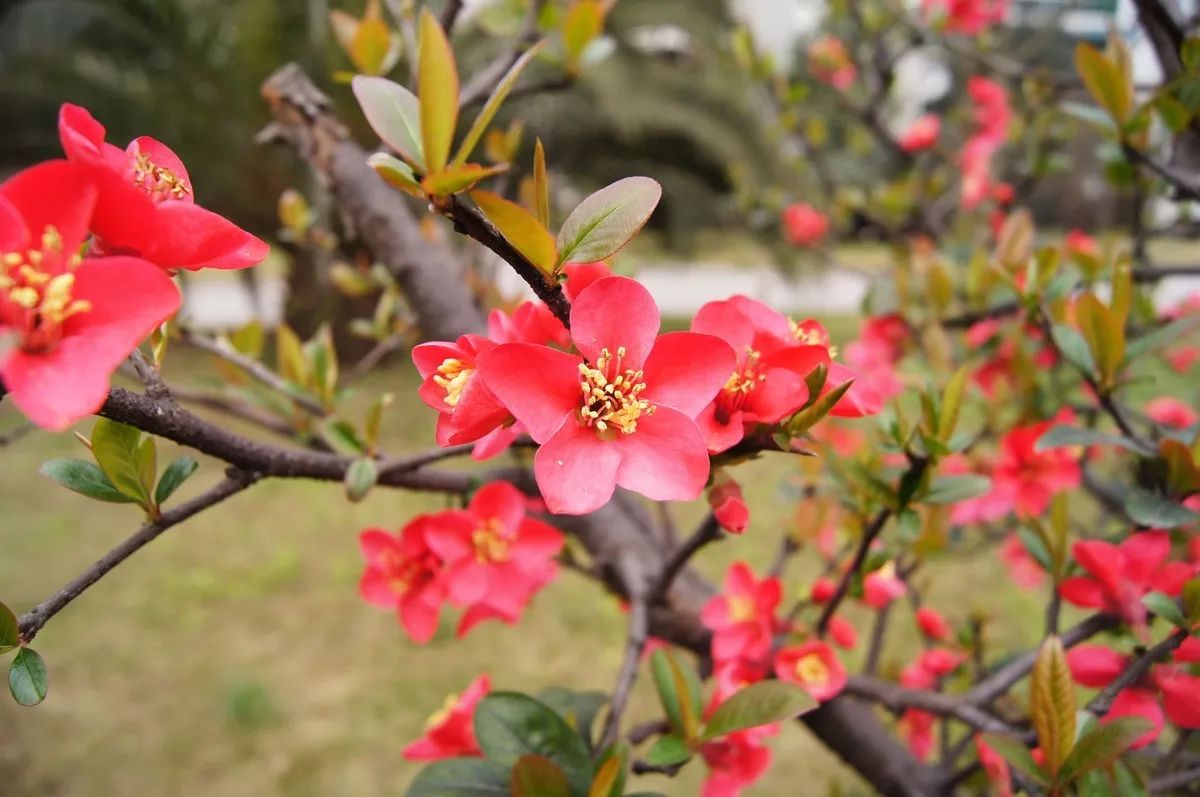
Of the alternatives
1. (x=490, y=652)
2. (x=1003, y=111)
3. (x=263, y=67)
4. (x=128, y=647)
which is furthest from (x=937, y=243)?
(x=263, y=67)

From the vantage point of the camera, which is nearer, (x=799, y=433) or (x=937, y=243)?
(x=799, y=433)

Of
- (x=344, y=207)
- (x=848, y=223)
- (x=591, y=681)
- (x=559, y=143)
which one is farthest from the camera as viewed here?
(x=559, y=143)

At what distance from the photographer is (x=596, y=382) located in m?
0.35

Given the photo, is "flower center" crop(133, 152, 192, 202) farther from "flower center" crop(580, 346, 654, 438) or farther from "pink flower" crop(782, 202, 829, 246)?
"pink flower" crop(782, 202, 829, 246)

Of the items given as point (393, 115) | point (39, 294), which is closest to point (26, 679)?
point (39, 294)

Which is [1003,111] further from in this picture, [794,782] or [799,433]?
[799,433]

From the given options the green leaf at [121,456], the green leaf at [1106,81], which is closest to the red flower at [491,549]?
the green leaf at [121,456]

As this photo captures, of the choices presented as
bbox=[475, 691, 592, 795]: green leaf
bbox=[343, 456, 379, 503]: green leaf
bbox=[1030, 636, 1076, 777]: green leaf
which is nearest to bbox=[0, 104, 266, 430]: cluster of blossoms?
bbox=[343, 456, 379, 503]: green leaf

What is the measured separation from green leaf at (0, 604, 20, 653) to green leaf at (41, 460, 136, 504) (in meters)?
0.07

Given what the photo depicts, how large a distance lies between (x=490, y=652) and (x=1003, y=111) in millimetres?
1856

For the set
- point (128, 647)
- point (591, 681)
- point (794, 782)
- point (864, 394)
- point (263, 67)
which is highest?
point (864, 394)

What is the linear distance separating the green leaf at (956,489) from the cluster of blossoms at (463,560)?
28cm

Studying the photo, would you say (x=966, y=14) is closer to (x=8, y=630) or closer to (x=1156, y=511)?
(x=1156, y=511)

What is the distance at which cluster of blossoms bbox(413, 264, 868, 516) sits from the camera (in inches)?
12.9
